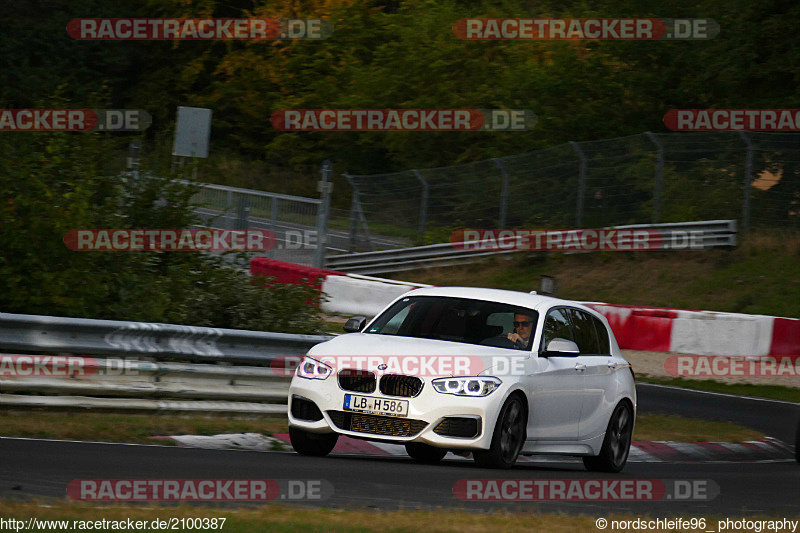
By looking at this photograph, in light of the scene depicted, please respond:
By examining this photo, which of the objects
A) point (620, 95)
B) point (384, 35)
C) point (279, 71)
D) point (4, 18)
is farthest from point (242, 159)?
point (620, 95)

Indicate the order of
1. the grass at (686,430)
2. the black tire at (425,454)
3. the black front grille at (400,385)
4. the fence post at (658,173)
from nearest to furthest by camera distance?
the black front grille at (400,385), the black tire at (425,454), the grass at (686,430), the fence post at (658,173)

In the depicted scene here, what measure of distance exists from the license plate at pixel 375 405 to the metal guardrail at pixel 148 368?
105 inches

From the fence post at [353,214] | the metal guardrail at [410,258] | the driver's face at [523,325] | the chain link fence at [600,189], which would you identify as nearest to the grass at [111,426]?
the driver's face at [523,325]

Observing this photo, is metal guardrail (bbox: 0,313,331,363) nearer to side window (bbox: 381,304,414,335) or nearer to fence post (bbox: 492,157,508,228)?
side window (bbox: 381,304,414,335)

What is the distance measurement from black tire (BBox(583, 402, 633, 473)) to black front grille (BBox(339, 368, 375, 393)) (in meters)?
2.74

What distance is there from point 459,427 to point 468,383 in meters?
0.34

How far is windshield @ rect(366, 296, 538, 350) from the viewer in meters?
10.3

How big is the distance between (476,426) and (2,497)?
3.80 metres

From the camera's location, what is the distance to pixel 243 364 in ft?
41.9

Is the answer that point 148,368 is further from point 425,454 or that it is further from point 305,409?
point 425,454

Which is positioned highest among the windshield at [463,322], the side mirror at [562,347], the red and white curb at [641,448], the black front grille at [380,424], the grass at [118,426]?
the windshield at [463,322]

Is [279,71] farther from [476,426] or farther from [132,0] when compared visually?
[476,426]

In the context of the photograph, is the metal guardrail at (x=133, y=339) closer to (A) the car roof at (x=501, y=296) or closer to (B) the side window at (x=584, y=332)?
(A) the car roof at (x=501, y=296)

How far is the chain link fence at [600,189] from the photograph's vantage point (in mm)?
27609
